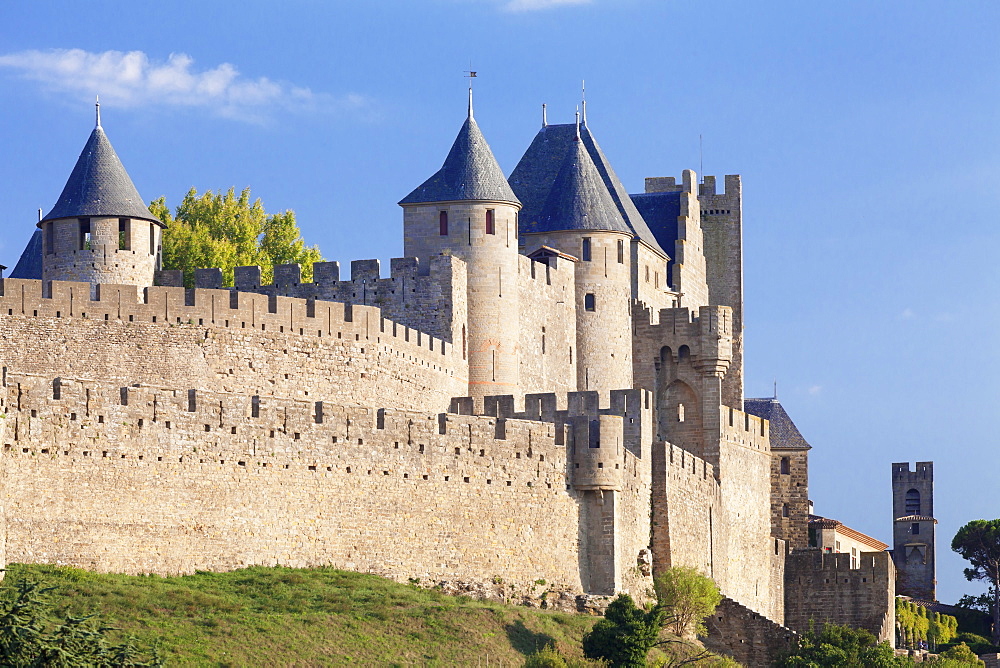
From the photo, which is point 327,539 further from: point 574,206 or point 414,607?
point 574,206

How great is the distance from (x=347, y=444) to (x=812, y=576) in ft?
88.7

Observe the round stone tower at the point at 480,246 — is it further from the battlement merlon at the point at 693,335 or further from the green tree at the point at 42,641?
the green tree at the point at 42,641

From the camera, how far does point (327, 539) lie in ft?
160

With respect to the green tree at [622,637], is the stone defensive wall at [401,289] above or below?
above

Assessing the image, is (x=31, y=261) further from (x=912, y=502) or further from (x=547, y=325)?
(x=912, y=502)

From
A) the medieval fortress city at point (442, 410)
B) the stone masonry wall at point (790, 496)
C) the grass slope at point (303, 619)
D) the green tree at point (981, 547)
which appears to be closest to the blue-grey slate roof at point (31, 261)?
the medieval fortress city at point (442, 410)

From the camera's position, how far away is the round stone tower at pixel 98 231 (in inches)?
2292

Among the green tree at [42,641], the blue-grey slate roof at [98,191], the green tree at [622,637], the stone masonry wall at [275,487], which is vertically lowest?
the green tree at [622,637]

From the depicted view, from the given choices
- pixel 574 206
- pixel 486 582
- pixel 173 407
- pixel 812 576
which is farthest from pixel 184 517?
pixel 812 576

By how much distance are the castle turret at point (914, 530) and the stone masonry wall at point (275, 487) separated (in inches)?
2335

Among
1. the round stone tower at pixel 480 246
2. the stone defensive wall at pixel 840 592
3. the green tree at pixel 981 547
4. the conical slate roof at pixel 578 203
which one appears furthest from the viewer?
the green tree at pixel 981 547

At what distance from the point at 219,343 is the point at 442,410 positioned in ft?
25.3

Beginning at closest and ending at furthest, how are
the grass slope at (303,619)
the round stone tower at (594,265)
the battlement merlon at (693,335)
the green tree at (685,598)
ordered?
the grass slope at (303,619) → the green tree at (685,598) → the round stone tower at (594,265) → the battlement merlon at (693,335)

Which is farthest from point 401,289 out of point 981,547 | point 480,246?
point 981,547
